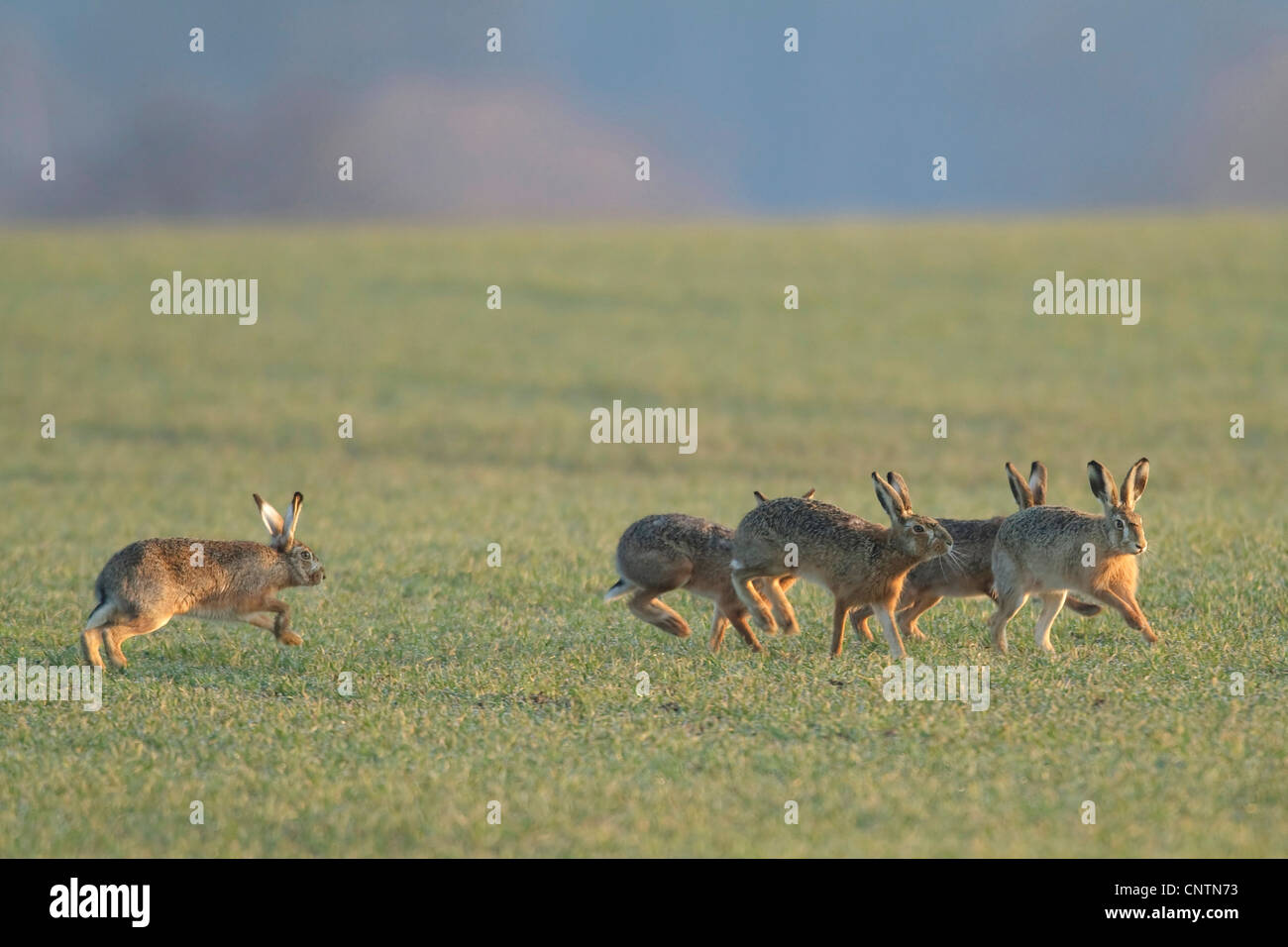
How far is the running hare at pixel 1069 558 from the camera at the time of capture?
9.31m

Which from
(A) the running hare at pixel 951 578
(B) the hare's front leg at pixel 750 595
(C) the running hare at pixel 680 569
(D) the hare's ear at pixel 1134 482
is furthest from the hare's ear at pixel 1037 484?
(B) the hare's front leg at pixel 750 595

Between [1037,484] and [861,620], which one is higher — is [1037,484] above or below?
above

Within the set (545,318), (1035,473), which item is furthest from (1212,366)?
(1035,473)

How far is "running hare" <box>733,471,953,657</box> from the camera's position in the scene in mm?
9547

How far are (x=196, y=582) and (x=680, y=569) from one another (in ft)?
10.6

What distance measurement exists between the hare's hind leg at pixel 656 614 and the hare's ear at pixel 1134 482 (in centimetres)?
309

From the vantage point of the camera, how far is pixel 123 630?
9.47m

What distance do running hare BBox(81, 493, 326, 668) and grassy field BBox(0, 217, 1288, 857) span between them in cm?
30
